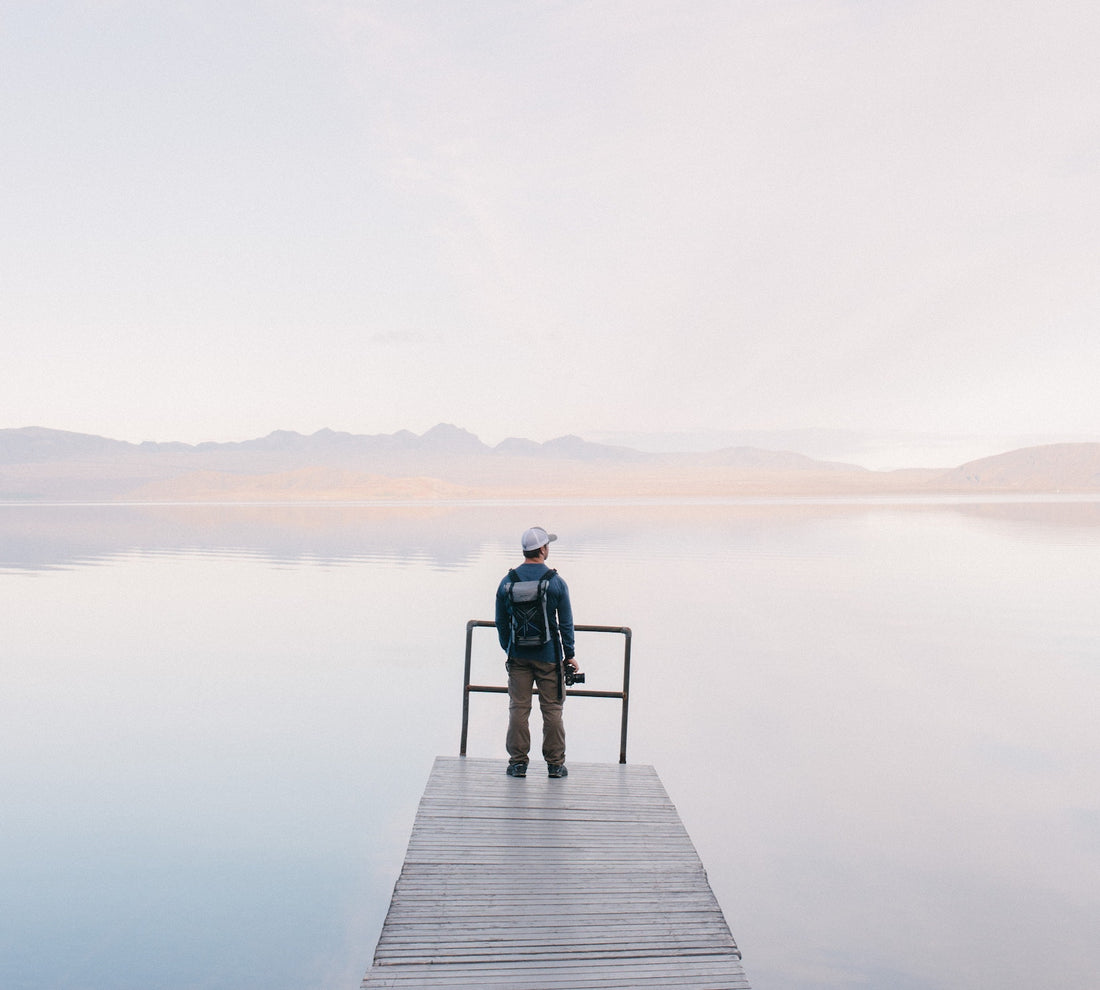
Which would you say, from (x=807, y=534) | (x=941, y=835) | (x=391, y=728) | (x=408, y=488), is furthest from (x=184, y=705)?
(x=408, y=488)

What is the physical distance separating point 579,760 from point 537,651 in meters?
3.88

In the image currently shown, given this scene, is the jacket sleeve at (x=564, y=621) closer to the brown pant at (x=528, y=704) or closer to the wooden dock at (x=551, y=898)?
the brown pant at (x=528, y=704)

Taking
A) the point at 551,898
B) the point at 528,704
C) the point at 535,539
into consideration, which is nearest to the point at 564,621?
the point at 535,539

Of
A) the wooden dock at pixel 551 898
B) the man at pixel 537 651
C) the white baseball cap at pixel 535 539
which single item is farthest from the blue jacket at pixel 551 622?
the wooden dock at pixel 551 898

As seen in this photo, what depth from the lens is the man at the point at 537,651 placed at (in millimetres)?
6203

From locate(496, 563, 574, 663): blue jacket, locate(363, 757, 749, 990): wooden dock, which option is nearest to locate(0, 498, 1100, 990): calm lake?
locate(363, 757, 749, 990): wooden dock

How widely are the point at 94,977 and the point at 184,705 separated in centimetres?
673

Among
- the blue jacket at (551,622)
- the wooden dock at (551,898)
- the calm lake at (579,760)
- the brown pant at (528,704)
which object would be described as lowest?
the calm lake at (579,760)

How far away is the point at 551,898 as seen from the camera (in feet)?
15.6

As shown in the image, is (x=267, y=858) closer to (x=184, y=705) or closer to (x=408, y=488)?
(x=184, y=705)

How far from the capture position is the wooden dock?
4102mm

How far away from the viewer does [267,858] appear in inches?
278

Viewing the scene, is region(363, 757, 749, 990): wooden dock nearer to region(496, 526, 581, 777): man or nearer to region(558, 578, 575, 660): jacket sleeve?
region(496, 526, 581, 777): man

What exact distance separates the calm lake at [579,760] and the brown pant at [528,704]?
1.57 metres
